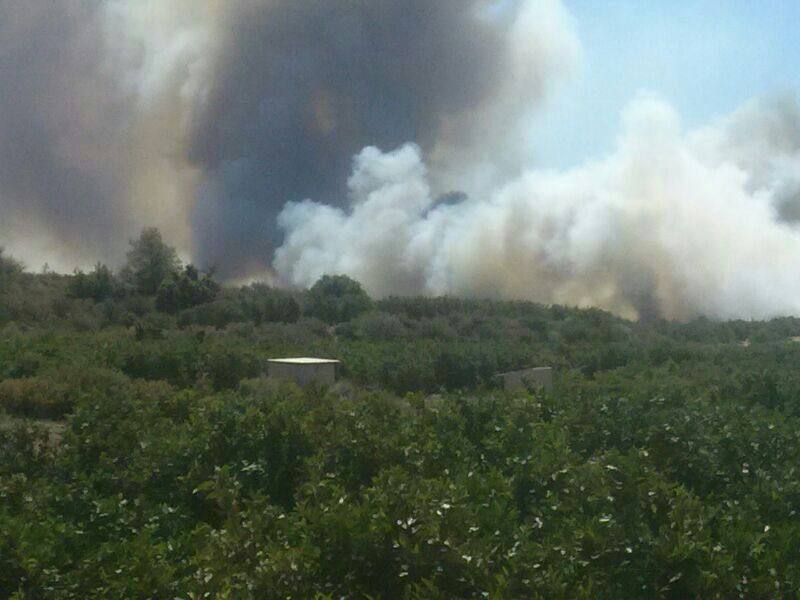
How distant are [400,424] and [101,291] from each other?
29018mm

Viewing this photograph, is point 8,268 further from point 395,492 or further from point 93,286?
point 395,492

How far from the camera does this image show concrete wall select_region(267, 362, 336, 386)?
1794 cm

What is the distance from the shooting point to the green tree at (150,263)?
3862cm

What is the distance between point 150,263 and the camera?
39375 millimetres

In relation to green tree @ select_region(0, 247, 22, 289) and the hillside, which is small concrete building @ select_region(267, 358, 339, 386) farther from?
green tree @ select_region(0, 247, 22, 289)

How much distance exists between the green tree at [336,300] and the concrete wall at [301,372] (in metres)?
16.4

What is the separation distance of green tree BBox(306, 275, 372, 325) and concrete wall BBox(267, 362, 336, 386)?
16.4 meters

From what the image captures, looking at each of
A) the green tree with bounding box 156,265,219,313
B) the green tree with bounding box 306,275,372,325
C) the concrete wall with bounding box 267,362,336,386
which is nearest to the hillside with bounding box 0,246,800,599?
the concrete wall with bounding box 267,362,336,386

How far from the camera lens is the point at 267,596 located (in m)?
5.89

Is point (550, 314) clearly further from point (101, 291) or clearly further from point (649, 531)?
point (649, 531)

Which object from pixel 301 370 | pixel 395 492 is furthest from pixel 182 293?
pixel 395 492

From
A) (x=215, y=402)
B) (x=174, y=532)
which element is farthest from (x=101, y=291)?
(x=174, y=532)

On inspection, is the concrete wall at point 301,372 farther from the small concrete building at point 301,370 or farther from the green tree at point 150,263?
the green tree at point 150,263

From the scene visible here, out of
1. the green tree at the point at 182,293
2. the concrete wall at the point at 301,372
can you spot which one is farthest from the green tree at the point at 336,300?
the concrete wall at the point at 301,372
